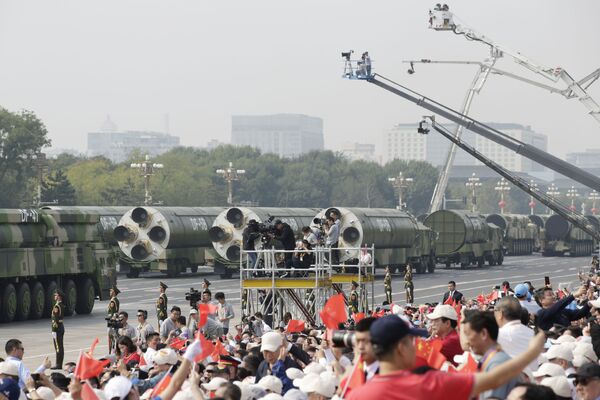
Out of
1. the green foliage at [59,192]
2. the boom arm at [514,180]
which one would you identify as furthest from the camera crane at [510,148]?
the green foliage at [59,192]

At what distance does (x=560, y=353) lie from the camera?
470 inches

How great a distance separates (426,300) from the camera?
48188mm

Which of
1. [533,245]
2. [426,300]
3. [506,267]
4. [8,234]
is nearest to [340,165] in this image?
[533,245]

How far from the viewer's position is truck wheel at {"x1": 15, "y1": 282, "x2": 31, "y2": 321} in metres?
37.8

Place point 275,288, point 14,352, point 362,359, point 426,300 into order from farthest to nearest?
1. point 426,300
2. point 275,288
3. point 14,352
4. point 362,359

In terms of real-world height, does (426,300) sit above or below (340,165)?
below

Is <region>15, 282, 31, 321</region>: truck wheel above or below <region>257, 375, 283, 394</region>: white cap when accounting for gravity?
below

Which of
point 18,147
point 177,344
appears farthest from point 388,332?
point 18,147

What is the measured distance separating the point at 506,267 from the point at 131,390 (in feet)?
233

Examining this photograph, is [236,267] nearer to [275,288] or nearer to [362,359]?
[275,288]

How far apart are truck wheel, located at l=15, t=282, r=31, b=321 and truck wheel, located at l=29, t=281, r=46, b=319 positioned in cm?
31

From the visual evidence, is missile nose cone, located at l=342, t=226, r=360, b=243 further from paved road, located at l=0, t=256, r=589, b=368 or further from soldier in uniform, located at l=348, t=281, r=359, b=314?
soldier in uniform, located at l=348, t=281, r=359, b=314

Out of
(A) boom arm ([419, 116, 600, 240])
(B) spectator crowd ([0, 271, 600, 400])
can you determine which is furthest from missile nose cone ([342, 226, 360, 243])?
(B) spectator crowd ([0, 271, 600, 400])

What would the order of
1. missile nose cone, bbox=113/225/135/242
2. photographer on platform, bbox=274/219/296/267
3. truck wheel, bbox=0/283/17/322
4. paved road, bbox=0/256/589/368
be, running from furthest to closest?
1. missile nose cone, bbox=113/225/135/242
2. truck wheel, bbox=0/283/17/322
3. paved road, bbox=0/256/589/368
4. photographer on platform, bbox=274/219/296/267
